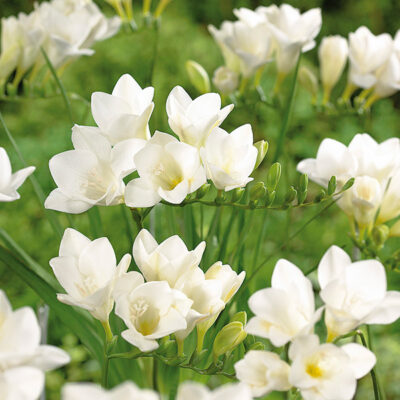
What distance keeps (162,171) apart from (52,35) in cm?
28

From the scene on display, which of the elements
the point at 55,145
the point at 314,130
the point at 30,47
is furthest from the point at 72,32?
the point at 314,130

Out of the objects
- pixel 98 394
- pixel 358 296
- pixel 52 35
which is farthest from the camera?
pixel 52 35

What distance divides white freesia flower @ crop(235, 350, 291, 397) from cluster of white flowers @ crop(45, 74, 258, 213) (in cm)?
11

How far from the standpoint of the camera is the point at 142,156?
374 mm

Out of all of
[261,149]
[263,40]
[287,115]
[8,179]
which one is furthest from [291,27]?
[8,179]

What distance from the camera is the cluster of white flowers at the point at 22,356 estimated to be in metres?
0.27

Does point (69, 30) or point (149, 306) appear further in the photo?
point (69, 30)

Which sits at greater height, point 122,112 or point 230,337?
point 122,112

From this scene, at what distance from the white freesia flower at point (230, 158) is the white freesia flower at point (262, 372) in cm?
12

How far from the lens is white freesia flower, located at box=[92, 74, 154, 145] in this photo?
39 cm

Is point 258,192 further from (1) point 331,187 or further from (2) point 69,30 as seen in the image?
(2) point 69,30

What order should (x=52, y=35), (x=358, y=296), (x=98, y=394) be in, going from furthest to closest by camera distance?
(x=52, y=35), (x=358, y=296), (x=98, y=394)

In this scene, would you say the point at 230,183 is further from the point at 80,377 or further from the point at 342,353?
the point at 80,377

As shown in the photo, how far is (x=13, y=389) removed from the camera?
0.87 feet
